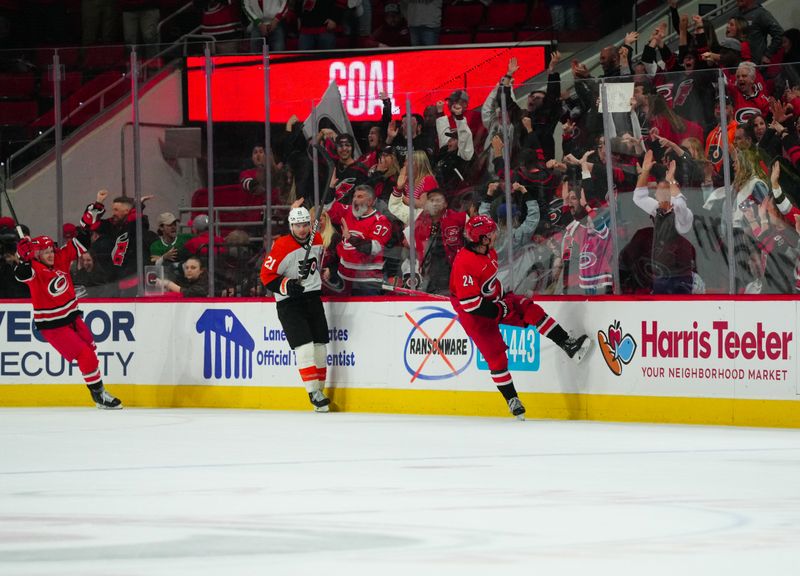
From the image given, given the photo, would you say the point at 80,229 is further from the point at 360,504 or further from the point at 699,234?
the point at 360,504

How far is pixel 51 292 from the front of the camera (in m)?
12.2

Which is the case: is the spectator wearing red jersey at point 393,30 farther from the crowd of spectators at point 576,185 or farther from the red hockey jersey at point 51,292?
the red hockey jersey at point 51,292

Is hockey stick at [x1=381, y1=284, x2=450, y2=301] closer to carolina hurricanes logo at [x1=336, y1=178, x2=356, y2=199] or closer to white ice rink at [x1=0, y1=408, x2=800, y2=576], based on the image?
carolina hurricanes logo at [x1=336, y1=178, x2=356, y2=199]

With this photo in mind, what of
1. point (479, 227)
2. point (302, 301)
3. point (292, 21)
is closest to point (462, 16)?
point (292, 21)

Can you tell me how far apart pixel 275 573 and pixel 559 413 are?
6458mm

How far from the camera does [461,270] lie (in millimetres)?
10680

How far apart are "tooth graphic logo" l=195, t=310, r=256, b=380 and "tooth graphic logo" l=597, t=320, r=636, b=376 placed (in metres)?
3.19

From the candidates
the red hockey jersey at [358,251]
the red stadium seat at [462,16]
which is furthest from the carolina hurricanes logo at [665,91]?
the red stadium seat at [462,16]

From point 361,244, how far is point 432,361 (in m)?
1.17

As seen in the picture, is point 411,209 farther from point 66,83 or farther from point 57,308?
point 66,83

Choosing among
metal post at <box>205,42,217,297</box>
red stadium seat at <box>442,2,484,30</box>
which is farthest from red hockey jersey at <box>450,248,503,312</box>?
red stadium seat at <box>442,2,484,30</box>

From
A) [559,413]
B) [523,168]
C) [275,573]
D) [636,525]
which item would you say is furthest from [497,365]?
[275,573]

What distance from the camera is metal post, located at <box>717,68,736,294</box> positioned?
9.92 metres

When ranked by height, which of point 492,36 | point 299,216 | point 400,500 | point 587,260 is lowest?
point 400,500
